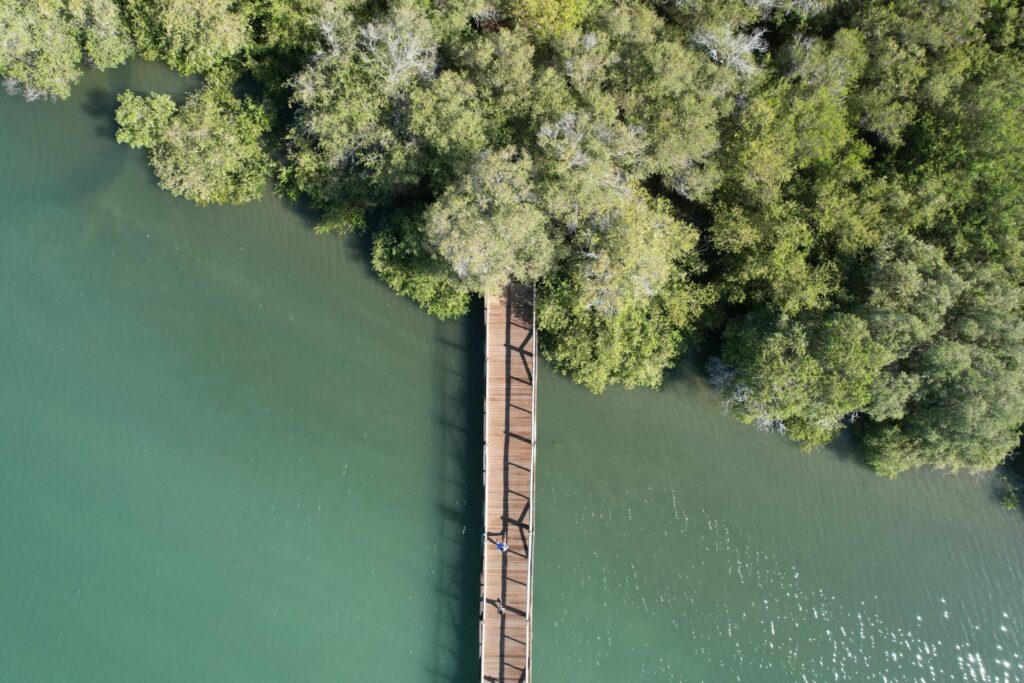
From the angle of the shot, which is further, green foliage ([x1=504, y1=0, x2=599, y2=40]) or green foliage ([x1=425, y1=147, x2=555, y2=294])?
green foliage ([x1=504, y1=0, x2=599, y2=40])

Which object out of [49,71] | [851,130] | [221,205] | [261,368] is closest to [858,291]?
[851,130]

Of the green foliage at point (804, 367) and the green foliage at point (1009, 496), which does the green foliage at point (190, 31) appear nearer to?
the green foliage at point (804, 367)

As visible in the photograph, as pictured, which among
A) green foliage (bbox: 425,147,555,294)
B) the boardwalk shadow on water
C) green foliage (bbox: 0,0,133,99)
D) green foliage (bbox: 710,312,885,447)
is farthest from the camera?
the boardwalk shadow on water

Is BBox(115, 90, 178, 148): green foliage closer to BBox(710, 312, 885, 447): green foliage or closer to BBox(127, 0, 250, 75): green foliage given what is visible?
BBox(127, 0, 250, 75): green foliage

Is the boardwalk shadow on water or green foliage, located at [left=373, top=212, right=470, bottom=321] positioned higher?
green foliage, located at [left=373, top=212, right=470, bottom=321]

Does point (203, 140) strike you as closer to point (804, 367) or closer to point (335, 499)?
point (335, 499)

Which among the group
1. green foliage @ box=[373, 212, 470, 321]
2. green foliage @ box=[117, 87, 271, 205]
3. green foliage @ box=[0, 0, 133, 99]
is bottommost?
green foliage @ box=[373, 212, 470, 321]

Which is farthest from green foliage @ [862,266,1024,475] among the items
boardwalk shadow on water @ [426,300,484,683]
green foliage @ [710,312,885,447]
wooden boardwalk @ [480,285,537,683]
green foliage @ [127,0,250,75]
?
green foliage @ [127,0,250,75]
